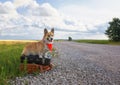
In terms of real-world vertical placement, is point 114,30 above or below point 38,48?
above

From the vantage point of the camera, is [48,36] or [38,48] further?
[38,48]

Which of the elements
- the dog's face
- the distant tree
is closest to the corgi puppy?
the dog's face

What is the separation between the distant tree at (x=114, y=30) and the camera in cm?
7531

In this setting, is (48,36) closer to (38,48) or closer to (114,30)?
(38,48)

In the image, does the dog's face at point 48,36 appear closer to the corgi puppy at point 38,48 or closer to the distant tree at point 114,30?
the corgi puppy at point 38,48

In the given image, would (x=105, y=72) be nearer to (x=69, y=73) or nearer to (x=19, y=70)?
(x=69, y=73)

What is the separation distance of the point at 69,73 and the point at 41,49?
1.82 m

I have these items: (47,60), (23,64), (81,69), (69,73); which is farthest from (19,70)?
(81,69)

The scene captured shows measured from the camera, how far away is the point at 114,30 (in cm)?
7544

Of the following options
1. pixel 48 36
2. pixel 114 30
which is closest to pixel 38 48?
pixel 48 36

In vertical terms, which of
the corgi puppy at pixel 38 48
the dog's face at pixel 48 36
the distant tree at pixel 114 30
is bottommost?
the corgi puppy at pixel 38 48

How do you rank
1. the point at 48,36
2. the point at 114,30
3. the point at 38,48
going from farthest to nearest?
the point at 114,30 < the point at 38,48 < the point at 48,36

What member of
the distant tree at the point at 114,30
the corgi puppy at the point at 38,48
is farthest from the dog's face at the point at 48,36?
the distant tree at the point at 114,30

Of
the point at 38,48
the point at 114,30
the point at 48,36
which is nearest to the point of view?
the point at 48,36
